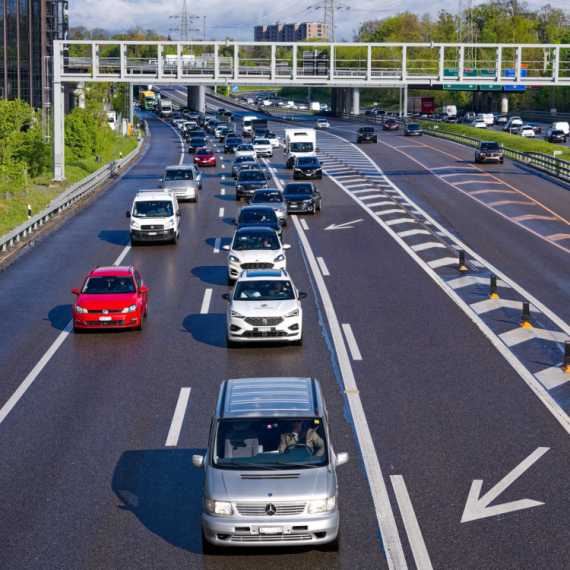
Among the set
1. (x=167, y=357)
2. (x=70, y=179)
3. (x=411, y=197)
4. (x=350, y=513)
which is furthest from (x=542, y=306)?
(x=70, y=179)

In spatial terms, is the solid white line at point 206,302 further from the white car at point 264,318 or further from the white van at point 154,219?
the white van at point 154,219

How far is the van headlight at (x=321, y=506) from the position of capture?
31.8ft

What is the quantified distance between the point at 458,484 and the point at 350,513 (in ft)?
5.93

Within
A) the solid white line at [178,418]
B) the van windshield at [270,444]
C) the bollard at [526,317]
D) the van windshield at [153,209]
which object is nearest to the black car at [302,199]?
the van windshield at [153,209]

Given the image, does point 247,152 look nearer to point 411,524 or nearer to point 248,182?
point 248,182

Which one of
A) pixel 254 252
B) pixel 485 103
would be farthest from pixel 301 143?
pixel 485 103

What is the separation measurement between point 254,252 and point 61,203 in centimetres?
2030

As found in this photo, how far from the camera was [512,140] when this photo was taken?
251 ft

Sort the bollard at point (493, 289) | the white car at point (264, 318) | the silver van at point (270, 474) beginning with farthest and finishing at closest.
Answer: the bollard at point (493, 289), the white car at point (264, 318), the silver van at point (270, 474)

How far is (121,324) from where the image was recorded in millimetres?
21047

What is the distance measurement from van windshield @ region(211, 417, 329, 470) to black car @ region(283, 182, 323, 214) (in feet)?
106

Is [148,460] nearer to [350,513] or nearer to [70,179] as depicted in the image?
[350,513]

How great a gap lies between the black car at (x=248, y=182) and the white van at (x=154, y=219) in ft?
42.9

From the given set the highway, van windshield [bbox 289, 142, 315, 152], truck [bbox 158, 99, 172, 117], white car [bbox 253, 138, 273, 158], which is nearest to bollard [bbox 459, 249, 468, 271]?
the highway
